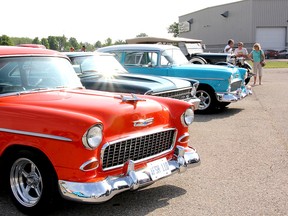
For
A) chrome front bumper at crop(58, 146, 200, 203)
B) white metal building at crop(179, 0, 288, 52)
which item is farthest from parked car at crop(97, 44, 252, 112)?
white metal building at crop(179, 0, 288, 52)

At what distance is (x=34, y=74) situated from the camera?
4.90 metres

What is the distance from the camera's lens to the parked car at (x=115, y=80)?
764cm

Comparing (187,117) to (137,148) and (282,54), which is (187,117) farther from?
(282,54)

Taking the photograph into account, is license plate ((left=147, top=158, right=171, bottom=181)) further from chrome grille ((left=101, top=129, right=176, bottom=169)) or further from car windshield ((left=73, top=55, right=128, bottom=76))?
car windshield ((left=73, top=55, right=128, bottom=76))

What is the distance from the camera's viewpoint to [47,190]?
384 cm

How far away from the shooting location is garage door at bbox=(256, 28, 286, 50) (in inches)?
2320

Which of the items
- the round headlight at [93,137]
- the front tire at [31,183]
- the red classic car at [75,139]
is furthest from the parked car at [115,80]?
the round headlight at [93,137]

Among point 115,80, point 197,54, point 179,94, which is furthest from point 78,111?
point 197,54

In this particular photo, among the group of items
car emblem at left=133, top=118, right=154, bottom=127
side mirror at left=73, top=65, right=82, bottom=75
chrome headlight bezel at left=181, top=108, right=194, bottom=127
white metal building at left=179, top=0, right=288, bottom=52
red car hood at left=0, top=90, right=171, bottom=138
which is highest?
white metal building at left=179, top=0, right=288, bottom=52

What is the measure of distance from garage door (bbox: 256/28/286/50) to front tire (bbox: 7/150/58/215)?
58045 mm

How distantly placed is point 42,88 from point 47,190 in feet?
4.76

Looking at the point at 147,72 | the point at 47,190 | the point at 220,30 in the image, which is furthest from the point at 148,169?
the point at 220,30

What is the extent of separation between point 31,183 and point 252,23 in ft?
188

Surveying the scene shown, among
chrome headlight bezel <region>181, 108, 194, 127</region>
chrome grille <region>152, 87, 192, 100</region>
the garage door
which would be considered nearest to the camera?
chrome headlight bezel <region>181, 108, 194, 127</region>
